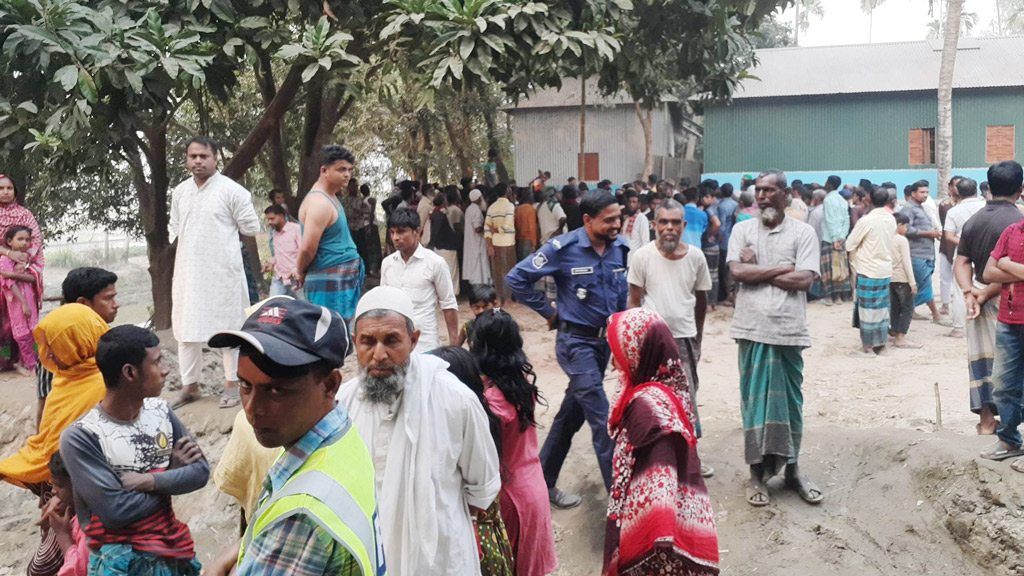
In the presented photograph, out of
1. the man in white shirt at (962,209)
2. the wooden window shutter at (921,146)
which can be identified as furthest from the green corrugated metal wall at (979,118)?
the man in white shirt at (962,209)

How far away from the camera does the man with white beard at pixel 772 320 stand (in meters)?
4.95

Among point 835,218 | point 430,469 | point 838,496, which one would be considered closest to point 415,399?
point 430,469

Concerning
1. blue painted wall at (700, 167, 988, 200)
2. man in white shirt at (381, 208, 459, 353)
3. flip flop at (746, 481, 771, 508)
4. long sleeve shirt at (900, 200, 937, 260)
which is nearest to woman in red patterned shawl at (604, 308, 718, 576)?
man in white shirt at (381, 208, 459, 353)

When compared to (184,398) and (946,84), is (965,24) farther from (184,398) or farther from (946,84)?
(184,398)

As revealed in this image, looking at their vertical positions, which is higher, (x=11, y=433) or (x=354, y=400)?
(x=354, y=400)

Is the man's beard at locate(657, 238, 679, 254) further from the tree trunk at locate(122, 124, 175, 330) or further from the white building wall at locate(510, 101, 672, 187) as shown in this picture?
the white building wall at locate(510, 101, 672, 187)

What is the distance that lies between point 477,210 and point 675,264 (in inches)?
274

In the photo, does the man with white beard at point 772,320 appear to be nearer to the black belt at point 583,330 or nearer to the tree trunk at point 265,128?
the black belt at point 583,330

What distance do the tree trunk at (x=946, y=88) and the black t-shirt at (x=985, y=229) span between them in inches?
544

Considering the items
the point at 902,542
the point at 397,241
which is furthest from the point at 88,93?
the point at 902,542

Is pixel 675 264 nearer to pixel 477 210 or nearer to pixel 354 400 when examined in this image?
pixel 354 400

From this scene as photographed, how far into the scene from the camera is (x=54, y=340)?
142 inches

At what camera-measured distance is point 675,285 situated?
542 cm

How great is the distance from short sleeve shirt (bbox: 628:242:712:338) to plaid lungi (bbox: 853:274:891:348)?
14.4 feet
